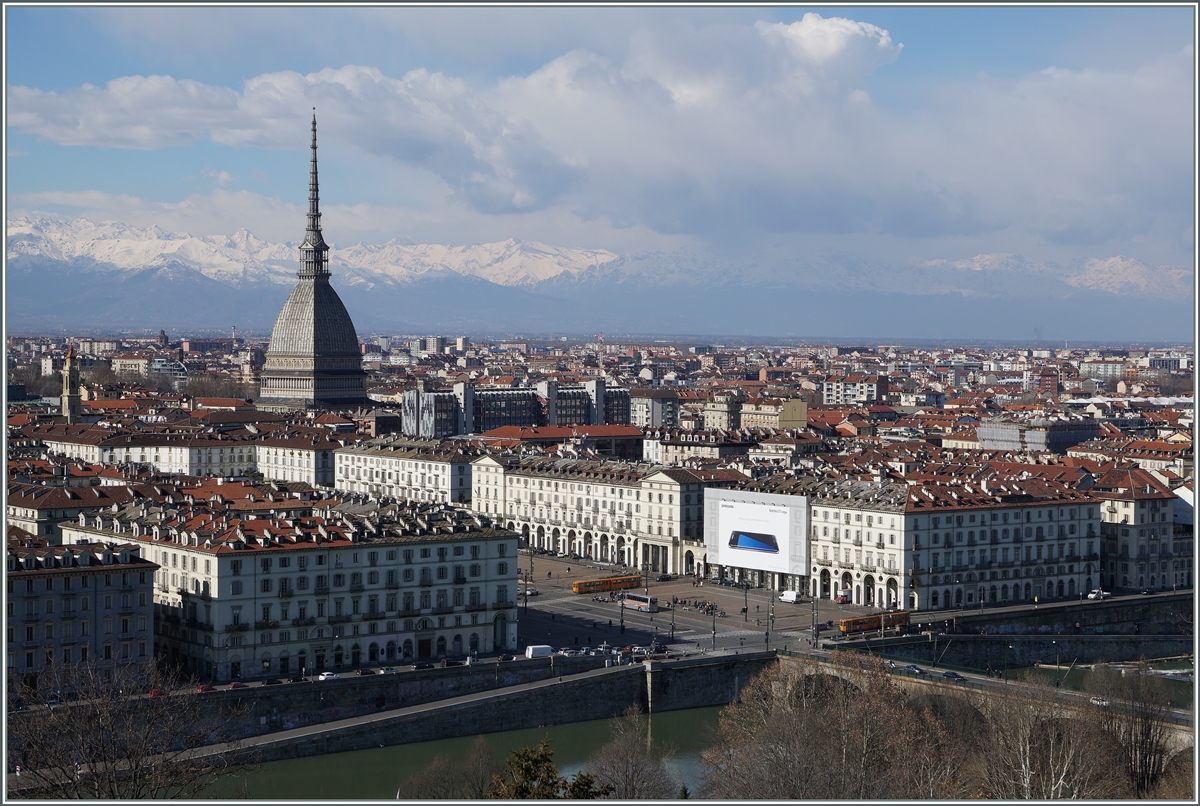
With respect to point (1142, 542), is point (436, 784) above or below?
below

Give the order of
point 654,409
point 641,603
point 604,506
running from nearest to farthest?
point 641,603
point 604,506
point 654,409

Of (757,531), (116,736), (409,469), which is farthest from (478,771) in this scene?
(409,469)

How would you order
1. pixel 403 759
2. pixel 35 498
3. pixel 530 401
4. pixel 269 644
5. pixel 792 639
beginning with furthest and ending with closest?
pixel 530 401
pixel 35 498
pixel 792 639
pixel 269 644
pixel 403 759

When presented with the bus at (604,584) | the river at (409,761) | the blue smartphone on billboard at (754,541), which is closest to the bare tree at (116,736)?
the river at (409,761)

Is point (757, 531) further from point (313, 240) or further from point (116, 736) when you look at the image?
point (313, 240)

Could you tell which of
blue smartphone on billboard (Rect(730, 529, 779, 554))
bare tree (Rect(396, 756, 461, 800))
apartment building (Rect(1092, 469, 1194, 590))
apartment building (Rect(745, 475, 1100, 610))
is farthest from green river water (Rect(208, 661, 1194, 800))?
apartment building (Rect(1092, 469, 1194, 590))

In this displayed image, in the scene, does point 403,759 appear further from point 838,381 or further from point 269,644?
point 838,381

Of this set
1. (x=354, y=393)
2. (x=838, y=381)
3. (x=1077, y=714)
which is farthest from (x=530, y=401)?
(x=1077, y=714)

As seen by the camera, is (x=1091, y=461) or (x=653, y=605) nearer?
(x=653, y=605)
